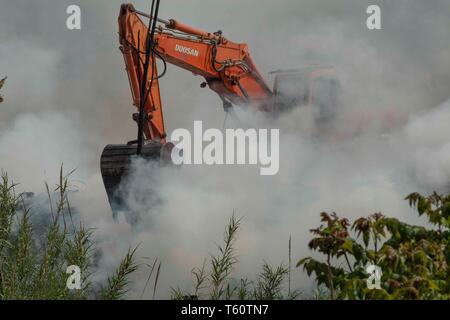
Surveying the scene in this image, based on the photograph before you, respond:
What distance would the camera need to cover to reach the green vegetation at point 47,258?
5641 millimetres

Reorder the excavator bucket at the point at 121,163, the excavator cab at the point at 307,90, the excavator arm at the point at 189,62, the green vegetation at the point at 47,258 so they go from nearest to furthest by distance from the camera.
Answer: the green vegetation at the point at 47,258, the excavator bucket at the point at 121,163, the excavator arm at the point at 189,62, the excavator cab at the point at 307,90

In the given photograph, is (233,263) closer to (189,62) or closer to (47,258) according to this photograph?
(47,258)

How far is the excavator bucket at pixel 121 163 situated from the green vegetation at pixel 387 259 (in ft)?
25.5

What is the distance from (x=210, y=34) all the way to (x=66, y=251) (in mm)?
11205

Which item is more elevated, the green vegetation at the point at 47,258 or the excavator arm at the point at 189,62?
the excavator arm at the point at 189,62

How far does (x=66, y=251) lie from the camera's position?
598 cm

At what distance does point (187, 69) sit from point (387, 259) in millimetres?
11202

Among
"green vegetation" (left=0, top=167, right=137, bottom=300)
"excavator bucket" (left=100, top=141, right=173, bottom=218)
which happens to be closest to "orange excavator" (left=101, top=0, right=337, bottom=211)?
"excavator bucket" (left=100, top=141, right=173, bottom=218)

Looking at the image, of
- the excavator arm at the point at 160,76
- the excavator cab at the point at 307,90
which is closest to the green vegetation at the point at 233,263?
the excavator arm at the point at 160,76

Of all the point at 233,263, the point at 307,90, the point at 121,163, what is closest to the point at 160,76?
the point at 121,163

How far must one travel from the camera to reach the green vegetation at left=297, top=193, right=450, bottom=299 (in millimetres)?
5648

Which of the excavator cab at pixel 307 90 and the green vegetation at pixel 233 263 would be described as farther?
the excavator cab at pixel 307 90

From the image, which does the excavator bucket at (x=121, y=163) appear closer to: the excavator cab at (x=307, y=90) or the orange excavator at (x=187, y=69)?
the orange excavator at (x=187, y=69)
